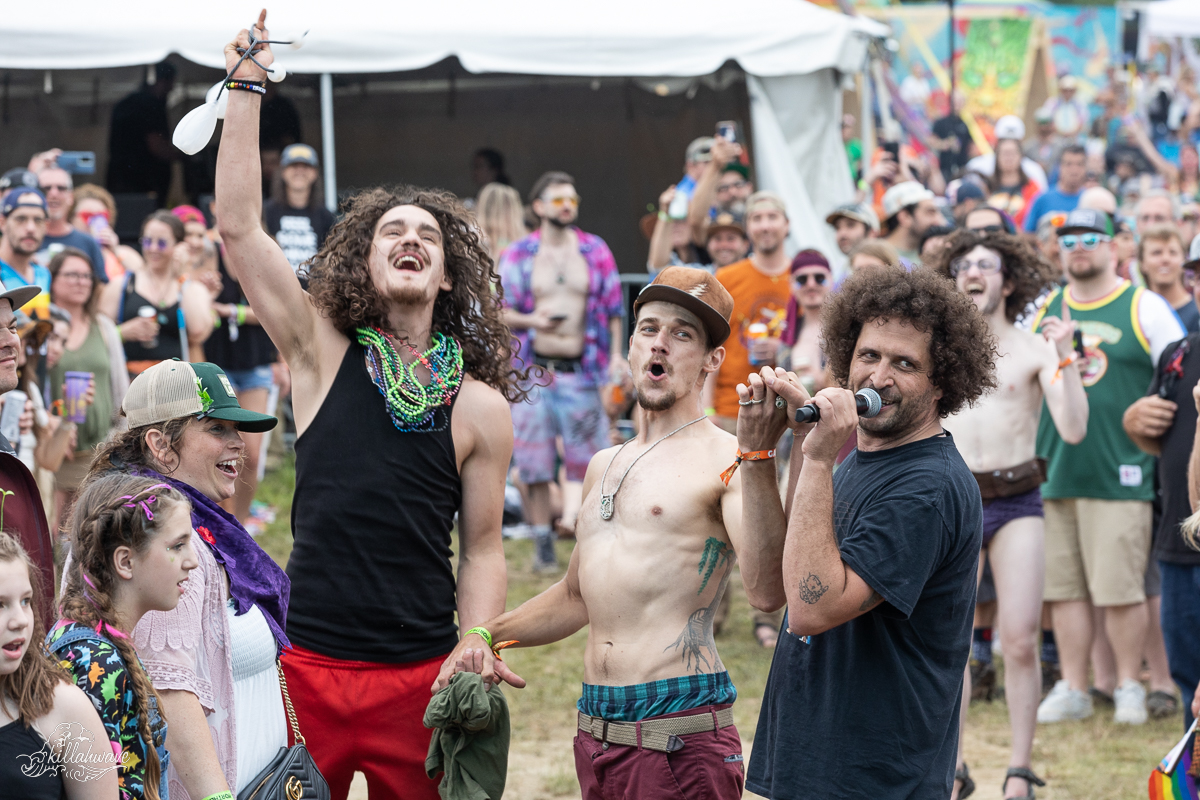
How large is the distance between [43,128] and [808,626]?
37.7 feet

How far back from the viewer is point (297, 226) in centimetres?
1010

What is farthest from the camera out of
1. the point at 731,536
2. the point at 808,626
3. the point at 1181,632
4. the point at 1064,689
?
the point at 1064,689

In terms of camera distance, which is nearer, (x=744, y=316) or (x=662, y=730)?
(x=662, y=730)

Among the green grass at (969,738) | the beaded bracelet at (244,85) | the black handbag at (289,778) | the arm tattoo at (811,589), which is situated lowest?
the green grass at (969,738)

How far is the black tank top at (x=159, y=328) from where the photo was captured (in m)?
8.22

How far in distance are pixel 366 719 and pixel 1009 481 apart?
295cm

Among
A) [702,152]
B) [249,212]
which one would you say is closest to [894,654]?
[249,212]

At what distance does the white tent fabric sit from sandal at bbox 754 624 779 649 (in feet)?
47.4

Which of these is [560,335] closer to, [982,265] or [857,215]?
[857,215]

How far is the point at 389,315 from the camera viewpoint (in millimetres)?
3764

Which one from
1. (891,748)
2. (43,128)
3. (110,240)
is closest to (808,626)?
(891,748)

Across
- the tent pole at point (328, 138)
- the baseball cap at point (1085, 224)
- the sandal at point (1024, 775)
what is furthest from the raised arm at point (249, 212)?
the tent pole at point (328, 138)

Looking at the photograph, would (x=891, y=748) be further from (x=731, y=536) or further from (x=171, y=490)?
(x=171, y=490)

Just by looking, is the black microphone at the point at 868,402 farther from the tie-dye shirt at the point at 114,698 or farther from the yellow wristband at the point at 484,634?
the tie-dye shirt at the point at 114,698
